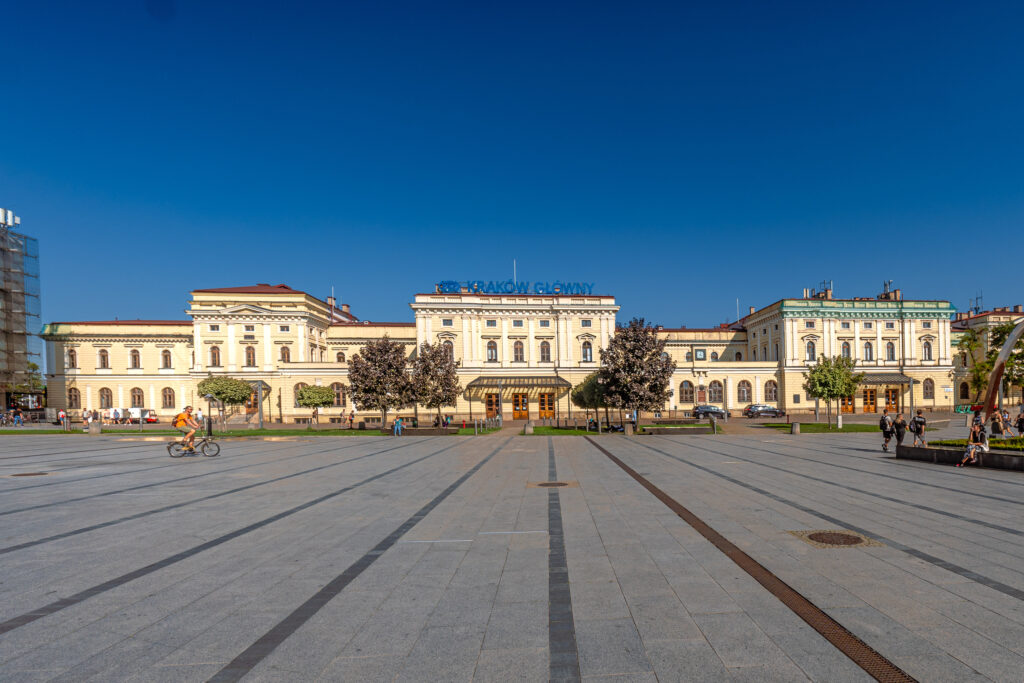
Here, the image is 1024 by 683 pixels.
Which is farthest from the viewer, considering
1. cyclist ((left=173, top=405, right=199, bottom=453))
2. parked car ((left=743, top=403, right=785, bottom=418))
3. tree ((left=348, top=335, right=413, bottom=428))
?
parked car ((left=743, top=403, right=785, bottom=418))

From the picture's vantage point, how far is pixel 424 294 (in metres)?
52.9

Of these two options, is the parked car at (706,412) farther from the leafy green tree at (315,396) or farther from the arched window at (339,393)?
the leafy green tree at (315,396)

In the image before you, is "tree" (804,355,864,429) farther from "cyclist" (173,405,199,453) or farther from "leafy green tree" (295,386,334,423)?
"leafy green tree" (295,386,334,423)

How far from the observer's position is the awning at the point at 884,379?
55.2 meters

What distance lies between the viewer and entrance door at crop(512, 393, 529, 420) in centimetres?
5325

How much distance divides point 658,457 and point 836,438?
583 inches

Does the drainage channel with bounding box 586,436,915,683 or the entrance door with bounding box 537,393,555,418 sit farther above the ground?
the drainage channel with bounding box 586,436,915,683

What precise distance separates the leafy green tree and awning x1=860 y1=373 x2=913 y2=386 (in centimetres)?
5437

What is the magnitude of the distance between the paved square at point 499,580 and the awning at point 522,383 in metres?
36.8

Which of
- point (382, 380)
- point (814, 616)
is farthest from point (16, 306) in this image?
point (814, 616)

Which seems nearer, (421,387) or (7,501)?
(7,501)

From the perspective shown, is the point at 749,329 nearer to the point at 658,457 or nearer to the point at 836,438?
the point at 836,438


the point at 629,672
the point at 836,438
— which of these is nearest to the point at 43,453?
the point at 629,672

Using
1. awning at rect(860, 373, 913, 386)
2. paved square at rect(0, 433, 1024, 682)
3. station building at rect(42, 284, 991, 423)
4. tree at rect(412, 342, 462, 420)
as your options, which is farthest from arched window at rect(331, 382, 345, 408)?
awning at rect(860, 373, 913, 386)
